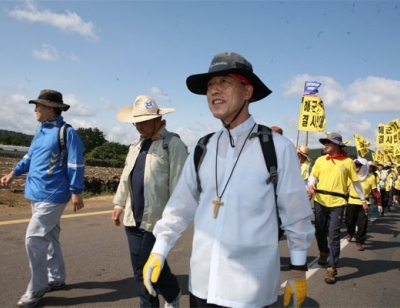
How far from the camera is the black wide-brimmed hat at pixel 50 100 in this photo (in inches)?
156

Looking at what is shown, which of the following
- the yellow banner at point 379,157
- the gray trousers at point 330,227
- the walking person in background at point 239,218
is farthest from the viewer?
the yellow banner at point 379,157

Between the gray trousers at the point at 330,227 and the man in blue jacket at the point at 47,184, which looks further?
the gray trousers at the point at 330,227

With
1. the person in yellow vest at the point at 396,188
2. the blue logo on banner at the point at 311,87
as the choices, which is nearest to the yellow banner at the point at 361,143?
the blue logo on banner at the point at 311,87

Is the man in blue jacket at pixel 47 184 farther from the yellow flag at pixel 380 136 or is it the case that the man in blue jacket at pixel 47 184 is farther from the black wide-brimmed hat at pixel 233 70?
the yellow flag at pixel 380 136

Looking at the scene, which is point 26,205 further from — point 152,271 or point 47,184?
point 152,271

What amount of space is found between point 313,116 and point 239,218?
41.6ft

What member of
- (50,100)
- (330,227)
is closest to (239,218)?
(50,100)

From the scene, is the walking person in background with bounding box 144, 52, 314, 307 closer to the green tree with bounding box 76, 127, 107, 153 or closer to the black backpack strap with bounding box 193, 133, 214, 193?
the black backpack strap with bounding box 193, 133, 214, 193

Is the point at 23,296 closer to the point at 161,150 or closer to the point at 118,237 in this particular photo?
the point at 161,150

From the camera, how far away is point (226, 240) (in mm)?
1965

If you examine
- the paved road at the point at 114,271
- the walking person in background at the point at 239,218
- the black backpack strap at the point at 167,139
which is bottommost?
the paved road at the point at 114,271

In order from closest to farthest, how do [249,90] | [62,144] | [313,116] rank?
[249,90]
[62,144]
[313,116]

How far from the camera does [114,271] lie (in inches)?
194

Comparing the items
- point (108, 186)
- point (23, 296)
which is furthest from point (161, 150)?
point (108, 186)
